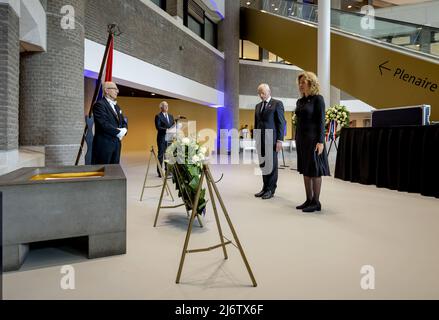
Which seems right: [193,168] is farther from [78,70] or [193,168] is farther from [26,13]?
[78,70]

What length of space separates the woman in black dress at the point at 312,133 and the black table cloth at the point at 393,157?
74.3 inches

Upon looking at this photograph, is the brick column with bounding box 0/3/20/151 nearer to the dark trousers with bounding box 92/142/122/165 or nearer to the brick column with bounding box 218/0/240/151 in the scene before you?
the dark trousers with bounding box 92/142/122/165

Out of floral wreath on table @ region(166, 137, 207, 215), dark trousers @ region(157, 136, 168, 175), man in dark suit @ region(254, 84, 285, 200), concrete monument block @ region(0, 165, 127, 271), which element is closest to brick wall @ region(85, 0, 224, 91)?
dark trousers @ region(157, 136, 168, 175)

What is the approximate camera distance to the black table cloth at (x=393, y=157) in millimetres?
4641

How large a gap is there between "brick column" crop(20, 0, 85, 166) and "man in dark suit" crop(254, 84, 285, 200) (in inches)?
144

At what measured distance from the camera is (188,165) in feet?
10.3

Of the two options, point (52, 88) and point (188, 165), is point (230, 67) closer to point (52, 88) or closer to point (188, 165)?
point (52, 88)

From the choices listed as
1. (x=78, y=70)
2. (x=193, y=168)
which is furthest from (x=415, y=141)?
(x=78, y=70)

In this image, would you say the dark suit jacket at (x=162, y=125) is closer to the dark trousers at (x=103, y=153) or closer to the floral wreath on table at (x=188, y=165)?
the dark trousers at (x=103, y=153)

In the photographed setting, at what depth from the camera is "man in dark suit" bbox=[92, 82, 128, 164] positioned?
3947 mm

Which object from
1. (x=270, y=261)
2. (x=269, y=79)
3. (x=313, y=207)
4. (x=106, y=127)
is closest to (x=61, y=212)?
(x=270, y=261)

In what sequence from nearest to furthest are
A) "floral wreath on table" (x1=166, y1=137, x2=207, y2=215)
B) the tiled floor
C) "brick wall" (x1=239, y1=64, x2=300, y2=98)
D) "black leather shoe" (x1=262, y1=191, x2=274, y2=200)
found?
the tiled floor, "floral wreath on table" (x1=166, y1=137, x2=207, y2=215), "black leather shoe" (x1=262, y1=191, x2=274, y2=200), "brick wall" (x1=239, y1=64, x2=300, y2=98)

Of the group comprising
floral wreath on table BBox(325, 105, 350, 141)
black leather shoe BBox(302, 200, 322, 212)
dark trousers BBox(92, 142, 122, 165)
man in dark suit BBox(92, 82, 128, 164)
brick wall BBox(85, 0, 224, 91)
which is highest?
brick wall BBox(85, 0, 224, 91)

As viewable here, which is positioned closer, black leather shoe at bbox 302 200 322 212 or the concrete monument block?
the concrete monument block
